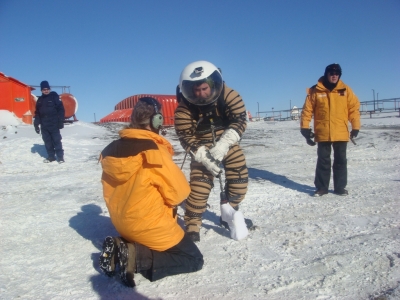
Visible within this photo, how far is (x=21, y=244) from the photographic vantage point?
10.9 feet

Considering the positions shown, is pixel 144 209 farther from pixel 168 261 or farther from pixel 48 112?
pixel 48 112

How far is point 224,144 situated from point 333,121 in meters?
2.26

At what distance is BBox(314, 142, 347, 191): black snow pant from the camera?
4.75 meters

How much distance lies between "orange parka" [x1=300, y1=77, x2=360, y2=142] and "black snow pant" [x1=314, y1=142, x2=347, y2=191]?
13 centimetres

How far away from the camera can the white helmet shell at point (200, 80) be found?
10.8 feet

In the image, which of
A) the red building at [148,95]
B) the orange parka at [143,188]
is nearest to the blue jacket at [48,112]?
the orange parka at [143,188]

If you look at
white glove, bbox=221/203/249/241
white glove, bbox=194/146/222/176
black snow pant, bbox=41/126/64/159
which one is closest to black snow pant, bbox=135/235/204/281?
white glove, bbox=221/203/249/241

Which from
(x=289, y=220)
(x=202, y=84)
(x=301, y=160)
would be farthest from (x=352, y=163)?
(x=202, y=84)

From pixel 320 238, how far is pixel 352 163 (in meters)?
4.39

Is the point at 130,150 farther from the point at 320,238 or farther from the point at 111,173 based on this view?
the point at 320,238

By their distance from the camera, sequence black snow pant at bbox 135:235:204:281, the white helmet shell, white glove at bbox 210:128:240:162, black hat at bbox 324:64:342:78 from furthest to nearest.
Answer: black hat at bbox 324:64:342:78, the white helmet shell, white glove at bbox 210:128:240:162, black snow pant at bbox 135:235:204:281

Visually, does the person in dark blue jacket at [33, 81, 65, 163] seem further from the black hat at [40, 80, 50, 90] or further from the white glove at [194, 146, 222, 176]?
the white glove at [194, 146, 222, 176]

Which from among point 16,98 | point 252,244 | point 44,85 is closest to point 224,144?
point 252,244

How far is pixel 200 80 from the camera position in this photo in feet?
10.8
